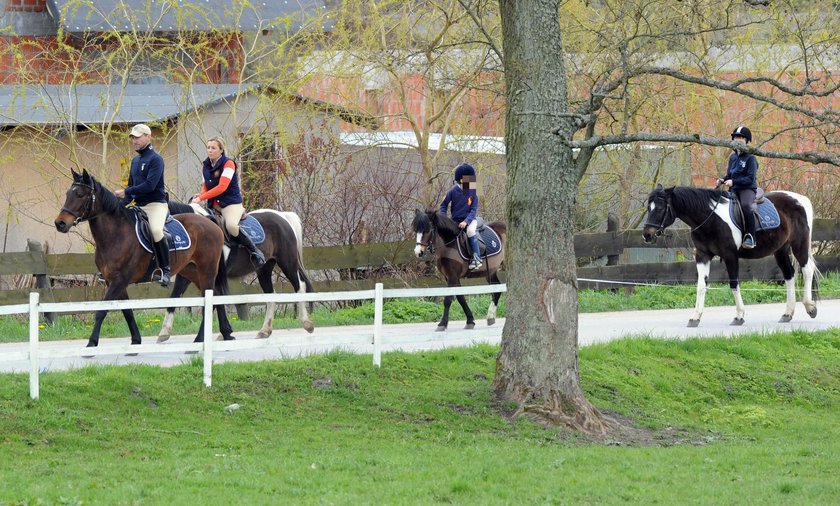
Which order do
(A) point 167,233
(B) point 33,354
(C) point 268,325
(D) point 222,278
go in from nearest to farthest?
(B) point 33,354 < (A) point 167,233 < (D) point 222,278 < (C) point 268,325

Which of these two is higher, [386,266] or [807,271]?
[807,271]

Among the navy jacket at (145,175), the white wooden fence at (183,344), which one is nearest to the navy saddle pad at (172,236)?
the navy jacket at (145,175)

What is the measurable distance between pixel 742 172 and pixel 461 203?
4.94 m

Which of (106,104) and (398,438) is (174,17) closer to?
(106,104)

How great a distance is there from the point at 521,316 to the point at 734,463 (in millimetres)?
3169

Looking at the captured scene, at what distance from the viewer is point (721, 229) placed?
63.8ft

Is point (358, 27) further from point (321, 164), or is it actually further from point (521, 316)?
point (521, 316)

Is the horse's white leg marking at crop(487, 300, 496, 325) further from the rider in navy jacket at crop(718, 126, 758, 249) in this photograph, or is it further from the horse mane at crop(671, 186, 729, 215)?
the rider in navy jacket at crop(718, 126, 758, 249)

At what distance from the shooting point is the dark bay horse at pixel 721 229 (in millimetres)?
19188

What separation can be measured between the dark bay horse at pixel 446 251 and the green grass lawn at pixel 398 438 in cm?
257

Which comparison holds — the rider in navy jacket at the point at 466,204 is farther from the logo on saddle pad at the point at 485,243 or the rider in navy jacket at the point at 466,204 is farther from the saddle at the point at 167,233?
the saddle at the point at 167,233

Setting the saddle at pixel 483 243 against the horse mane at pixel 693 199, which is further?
the horse mane at pixel 693 199

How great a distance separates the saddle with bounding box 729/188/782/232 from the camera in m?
19.5

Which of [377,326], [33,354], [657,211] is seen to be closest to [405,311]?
[657,211]
